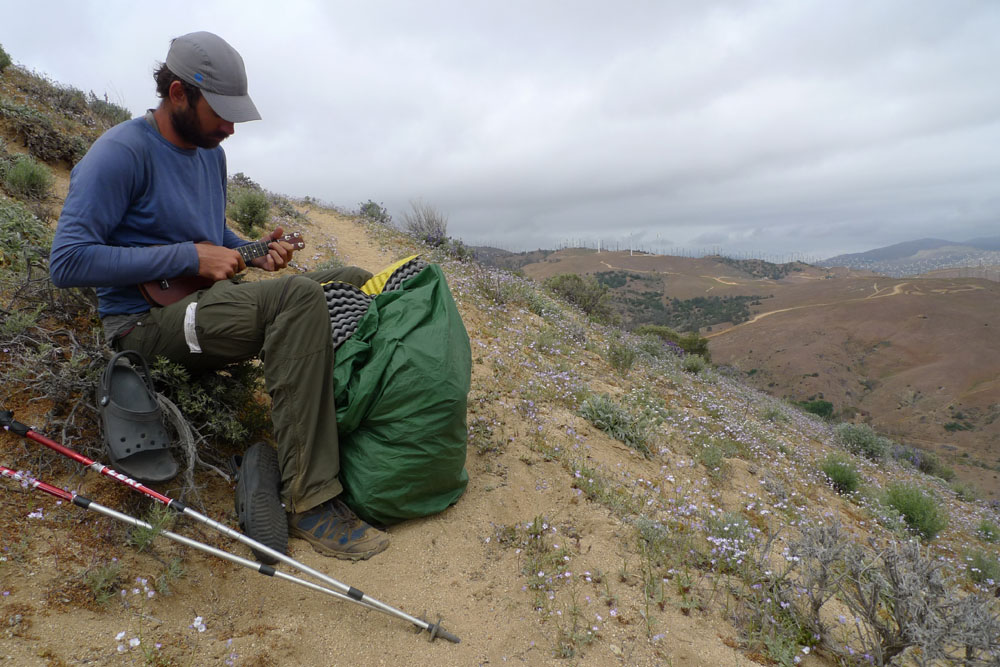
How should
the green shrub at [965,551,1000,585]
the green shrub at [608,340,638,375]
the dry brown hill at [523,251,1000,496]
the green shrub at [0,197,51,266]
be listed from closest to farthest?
the green shrub at [0,197,51,266] < the green shrub at [965,551,1000,585] < the green shrub at [608,340,638,375] < the dry brown hill at [523,251,1000,496]

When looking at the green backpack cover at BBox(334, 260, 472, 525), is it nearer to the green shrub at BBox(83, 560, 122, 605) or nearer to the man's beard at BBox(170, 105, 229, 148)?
the green shrub at BBox(83, 560, 122, 605)

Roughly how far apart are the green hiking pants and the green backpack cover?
0.60 ft

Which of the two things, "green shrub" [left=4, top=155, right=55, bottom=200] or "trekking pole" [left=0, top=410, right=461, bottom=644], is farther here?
"green shrub" [left=4, top=155, right=55, bottom=200]

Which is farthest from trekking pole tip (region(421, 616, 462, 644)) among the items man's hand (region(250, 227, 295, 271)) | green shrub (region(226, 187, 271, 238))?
green shrub (region(226, 187, 271, 238))

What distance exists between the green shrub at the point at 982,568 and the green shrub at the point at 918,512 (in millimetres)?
564

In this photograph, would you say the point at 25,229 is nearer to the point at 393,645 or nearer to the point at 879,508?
the point at 393,645

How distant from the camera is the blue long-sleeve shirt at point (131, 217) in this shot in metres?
2.03

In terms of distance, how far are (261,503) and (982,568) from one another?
20.9 feet

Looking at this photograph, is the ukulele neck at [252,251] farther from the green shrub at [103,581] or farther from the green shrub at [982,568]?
the green shrub at [982,568]

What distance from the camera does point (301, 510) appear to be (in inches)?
94.4

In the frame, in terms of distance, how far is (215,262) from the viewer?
2.36 m

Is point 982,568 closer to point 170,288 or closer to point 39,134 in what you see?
point 170,288

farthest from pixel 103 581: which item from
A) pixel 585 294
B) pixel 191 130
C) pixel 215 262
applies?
pixel 585 294

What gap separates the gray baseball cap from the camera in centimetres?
221
